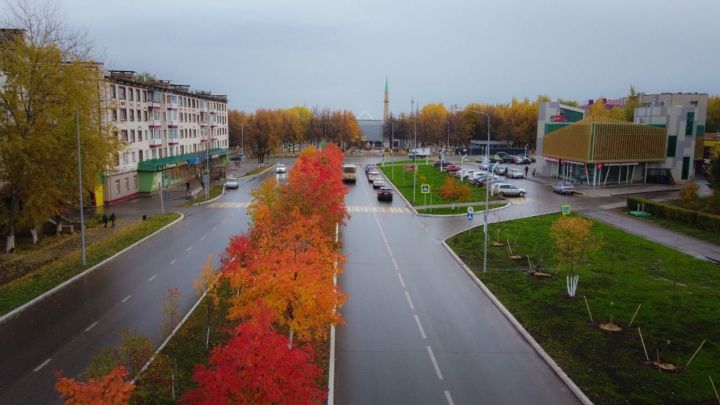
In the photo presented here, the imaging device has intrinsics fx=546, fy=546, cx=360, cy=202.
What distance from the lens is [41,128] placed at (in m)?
34.3

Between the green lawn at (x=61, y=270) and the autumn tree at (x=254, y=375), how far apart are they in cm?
1697

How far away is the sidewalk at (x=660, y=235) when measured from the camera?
1346 inches

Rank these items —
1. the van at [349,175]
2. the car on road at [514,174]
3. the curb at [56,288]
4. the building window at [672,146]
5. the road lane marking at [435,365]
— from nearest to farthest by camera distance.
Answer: the road lane marking at [435,365]
the curb at [56,288]
the building window at [672,146]
the van at [349,175]
the car on road at [514,174]

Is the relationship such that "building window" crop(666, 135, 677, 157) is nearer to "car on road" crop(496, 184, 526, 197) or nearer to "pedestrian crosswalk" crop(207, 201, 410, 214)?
"car on road" crop(496, 184, 526, 197)

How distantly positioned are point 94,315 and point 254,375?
1532 cm

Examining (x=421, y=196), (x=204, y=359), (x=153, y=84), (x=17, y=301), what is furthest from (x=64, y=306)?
(x=153, y=84)

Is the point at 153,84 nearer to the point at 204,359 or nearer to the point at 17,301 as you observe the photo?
the point at 17,301

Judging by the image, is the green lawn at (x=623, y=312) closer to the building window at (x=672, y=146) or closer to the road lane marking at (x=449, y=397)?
the road lane marking at (x=449, y=397)

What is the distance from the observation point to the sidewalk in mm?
34188

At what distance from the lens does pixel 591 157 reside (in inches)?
2527

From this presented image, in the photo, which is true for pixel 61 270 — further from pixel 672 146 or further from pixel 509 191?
pixel 672 146

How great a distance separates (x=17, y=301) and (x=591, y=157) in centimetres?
5895

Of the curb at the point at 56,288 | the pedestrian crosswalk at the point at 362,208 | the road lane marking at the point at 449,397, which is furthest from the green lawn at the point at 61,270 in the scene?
the road lane marking at the point at 449,397

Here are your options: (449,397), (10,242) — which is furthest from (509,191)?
(10,242)
